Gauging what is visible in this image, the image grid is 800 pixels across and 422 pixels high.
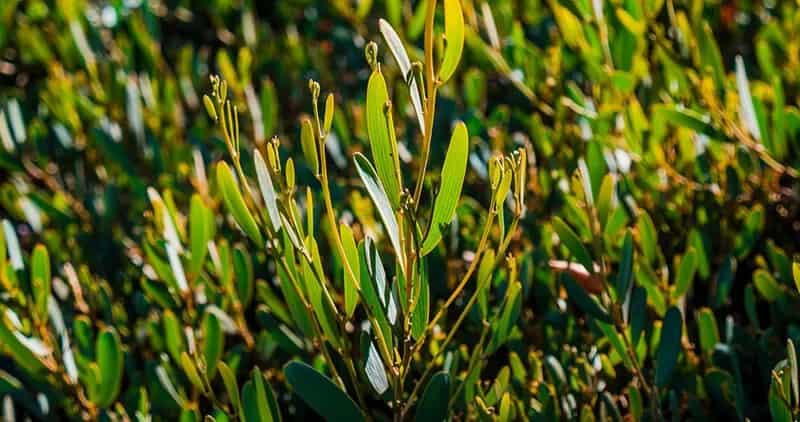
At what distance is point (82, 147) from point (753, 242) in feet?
4.15

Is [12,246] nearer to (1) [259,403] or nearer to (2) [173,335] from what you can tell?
(2) [173,335]

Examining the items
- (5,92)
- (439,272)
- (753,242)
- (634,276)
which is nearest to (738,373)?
(634,276)

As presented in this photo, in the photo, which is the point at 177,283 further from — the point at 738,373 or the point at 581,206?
the point at 738,373

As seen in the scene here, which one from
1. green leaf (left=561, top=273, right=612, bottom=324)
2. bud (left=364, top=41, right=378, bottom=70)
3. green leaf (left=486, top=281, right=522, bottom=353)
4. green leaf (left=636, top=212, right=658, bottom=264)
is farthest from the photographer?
green leaf (left=636, top=212, right=658, bottom=264)

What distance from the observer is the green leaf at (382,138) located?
3.33 ft

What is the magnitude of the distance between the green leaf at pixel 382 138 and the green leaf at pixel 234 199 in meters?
0.15

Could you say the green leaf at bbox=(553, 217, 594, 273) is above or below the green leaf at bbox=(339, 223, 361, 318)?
below

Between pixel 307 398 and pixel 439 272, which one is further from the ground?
pixel 307 398

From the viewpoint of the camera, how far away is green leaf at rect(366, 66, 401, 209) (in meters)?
1.02

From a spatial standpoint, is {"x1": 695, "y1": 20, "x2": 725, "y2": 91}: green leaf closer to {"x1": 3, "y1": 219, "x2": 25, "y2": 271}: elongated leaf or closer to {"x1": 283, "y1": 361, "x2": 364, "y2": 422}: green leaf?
{"x1": 283, "y1": 361, "x2": 364, "y2": 422}: green leaf

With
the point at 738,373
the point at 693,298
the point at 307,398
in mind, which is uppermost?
the point at 307,398

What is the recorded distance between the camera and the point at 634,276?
145cm

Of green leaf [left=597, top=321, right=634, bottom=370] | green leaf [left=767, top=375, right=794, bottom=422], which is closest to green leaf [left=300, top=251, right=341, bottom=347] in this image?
green leaf [left=597, top=321, right=634, bottom=370]

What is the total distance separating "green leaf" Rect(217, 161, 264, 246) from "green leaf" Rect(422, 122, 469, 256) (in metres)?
0.18
